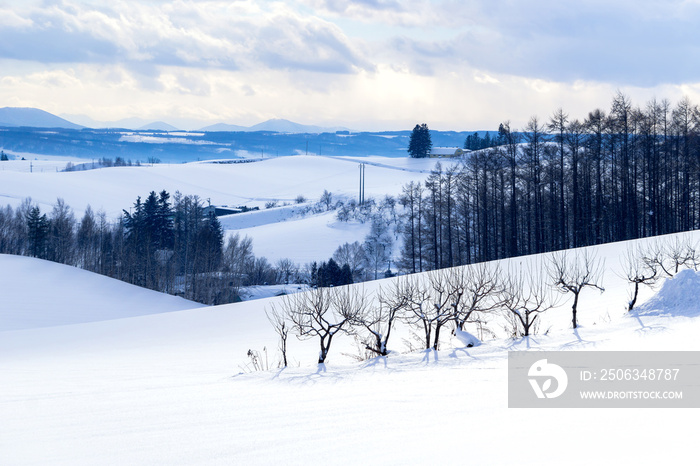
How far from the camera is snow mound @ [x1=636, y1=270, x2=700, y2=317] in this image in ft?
41.1

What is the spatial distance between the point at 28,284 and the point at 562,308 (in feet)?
102

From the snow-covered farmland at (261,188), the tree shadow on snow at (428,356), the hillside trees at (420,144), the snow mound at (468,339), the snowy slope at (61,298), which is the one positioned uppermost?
the hillside trees at (420,144)

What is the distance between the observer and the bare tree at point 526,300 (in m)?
12.9

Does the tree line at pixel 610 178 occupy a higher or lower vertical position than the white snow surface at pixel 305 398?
higher

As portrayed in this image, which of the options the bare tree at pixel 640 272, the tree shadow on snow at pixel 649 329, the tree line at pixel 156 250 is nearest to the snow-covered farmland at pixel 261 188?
the tree line at pixel 156 250

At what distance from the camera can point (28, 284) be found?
112 ft

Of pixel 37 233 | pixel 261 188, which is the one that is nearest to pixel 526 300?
pixel 37 233

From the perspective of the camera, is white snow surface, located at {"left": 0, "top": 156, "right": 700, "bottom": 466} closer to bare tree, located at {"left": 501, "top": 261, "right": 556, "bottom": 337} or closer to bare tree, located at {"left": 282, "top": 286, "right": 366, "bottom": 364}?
bare tree, located at {"left": 501, "top": 261, "right": 556, "bottom": 337}

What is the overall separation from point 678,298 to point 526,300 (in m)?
3.54

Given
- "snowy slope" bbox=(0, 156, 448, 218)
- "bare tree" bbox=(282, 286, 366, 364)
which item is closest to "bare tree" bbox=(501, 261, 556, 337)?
"bare tree" bbox=(282, 286, 366, 364)

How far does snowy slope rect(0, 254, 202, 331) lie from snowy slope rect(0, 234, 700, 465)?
15.2m

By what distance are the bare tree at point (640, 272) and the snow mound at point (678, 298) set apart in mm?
520

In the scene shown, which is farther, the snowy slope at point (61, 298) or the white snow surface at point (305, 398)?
the snowy slope at point (61, 298)

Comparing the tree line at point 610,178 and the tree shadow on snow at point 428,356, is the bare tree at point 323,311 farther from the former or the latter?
the tree line at point 610,178
